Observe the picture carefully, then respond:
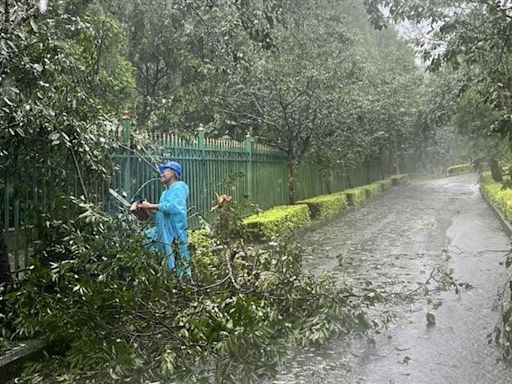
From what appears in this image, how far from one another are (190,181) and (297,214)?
184 inches

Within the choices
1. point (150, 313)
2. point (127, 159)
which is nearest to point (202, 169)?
point (127, 159)

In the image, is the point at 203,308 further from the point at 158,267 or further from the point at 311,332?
the point at 311,332

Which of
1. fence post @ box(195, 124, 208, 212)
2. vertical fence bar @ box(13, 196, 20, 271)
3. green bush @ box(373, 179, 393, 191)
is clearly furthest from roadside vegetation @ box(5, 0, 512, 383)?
green bush @ box(373, 179, 393, 191)

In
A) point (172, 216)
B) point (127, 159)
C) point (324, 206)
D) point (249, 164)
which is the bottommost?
point (324, 206)

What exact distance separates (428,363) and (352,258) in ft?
18.6

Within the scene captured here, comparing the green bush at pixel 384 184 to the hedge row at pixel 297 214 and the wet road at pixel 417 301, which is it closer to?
the hedge row at pixel 297 214

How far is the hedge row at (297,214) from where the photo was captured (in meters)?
11.6

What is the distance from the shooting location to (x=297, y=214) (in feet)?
47.4

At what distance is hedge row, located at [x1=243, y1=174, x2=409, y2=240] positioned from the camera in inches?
458

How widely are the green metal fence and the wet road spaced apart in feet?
6.15

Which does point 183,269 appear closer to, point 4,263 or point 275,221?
point 4,263

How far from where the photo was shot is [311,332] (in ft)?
16.8

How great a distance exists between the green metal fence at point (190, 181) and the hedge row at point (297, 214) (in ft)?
2.22

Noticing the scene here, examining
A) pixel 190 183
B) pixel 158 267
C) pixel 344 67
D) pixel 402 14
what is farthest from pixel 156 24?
pixel 158 267
